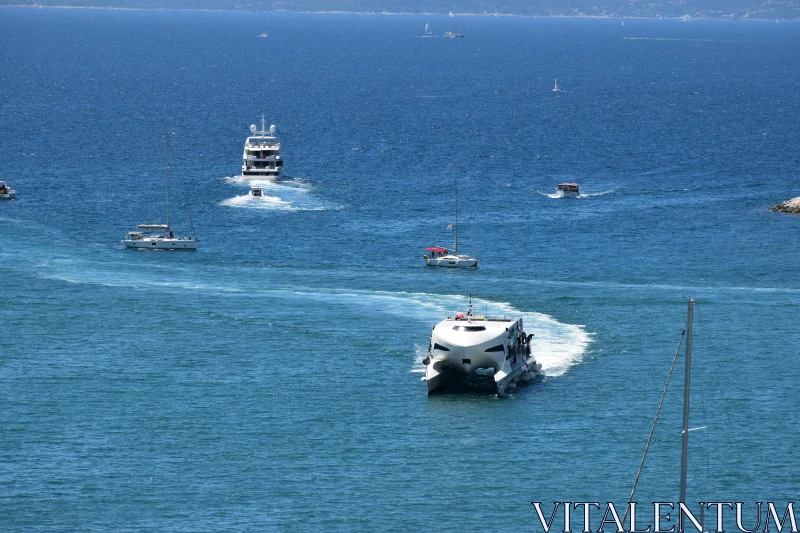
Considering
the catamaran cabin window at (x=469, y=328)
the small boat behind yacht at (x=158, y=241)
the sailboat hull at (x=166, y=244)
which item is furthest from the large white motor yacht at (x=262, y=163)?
the catamaran cabin window at (x=469, y=328)

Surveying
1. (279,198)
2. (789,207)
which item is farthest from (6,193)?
(789,207)

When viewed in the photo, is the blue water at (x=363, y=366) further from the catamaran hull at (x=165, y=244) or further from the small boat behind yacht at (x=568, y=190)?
the small boat behind yacht at (x=568, y=190)

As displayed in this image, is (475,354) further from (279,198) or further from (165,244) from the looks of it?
(279,198)

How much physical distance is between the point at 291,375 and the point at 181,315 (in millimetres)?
20156

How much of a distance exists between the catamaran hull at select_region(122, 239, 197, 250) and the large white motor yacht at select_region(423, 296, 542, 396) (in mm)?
52310

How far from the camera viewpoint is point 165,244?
152750mm

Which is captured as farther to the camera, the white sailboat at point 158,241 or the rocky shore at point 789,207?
the rocky shore at point 789,207

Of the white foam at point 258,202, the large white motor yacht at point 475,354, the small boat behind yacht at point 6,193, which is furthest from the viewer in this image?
the small boat behind yacht at point 6,193

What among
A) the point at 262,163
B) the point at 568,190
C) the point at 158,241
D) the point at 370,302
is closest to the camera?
the point at 370,302

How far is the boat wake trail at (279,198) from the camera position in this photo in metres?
177

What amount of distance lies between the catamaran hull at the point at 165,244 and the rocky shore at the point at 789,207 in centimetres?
6831

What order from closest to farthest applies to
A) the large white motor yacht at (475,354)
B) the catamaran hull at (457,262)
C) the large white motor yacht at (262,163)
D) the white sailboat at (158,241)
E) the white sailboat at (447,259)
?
1. the large white motor yacht at (475,354)
2. the catamaran hull at (457,262)
3. the white sailboat at (447,259)
4. the white sailboat at (158,241)
5. the large white motor yacht at (262,163)

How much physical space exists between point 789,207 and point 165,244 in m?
71.6

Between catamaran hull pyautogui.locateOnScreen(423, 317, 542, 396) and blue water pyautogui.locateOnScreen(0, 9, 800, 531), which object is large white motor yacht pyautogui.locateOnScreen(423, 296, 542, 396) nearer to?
catamaran hull pyautogui.locateOnScreen(423, 317, 542, 396)
